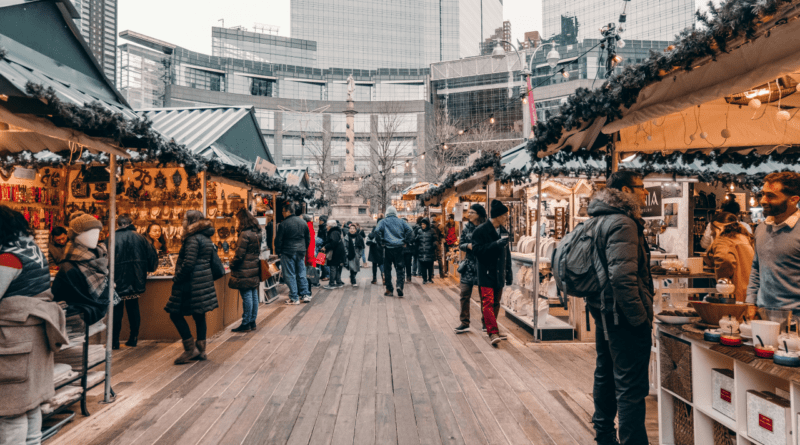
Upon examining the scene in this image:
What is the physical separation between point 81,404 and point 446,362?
3.43 meters

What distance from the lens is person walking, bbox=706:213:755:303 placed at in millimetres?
4773

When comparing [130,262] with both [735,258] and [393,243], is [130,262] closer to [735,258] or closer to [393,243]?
[393,243]

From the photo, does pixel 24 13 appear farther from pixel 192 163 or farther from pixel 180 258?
pixel 180 258

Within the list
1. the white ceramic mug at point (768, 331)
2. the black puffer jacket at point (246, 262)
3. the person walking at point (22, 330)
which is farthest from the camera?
the black puffer jacket at point (246, 262)

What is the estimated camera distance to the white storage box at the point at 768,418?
2.19 meters

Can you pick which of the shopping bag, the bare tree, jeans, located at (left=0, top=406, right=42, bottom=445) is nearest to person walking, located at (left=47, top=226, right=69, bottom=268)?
jeans, located at (left=0, top=406, right=42, bottom=445)

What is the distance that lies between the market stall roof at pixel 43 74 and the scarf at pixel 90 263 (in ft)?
2.85

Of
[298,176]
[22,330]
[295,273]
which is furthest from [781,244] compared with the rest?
[298,176]

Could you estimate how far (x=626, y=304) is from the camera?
9.27 ft

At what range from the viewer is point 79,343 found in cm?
384

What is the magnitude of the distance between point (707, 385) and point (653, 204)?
329 centimetres

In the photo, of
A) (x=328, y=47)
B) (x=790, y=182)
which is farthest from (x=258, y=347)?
(x=328, y=47)

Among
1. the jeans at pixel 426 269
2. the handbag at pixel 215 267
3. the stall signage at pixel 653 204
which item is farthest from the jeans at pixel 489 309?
the jeans at pixel 426 269

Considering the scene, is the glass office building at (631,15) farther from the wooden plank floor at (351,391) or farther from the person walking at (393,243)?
the wooden plank floor at (351,391)
